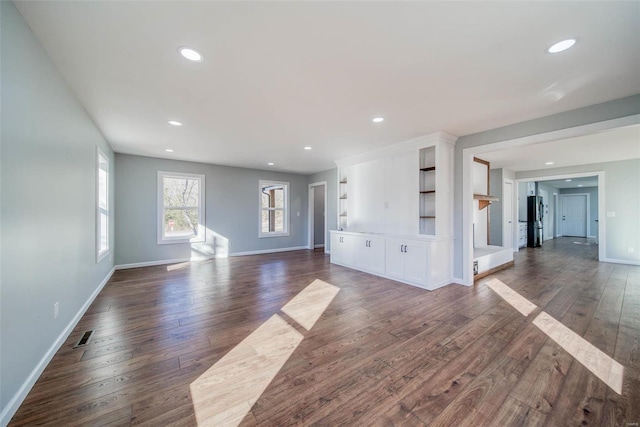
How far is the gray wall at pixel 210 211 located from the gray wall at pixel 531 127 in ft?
15.8

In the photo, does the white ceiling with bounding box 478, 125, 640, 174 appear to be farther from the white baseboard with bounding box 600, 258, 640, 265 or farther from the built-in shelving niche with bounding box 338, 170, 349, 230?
the built-in shelving niche with bounding box 338, 170, 349, 230

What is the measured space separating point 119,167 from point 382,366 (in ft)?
20.2

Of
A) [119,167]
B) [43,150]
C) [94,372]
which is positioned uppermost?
[119,167]

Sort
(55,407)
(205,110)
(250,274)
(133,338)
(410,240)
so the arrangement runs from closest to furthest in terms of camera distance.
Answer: (55,407)
(133,338)
(205,110)
(410,240)
(250,274)

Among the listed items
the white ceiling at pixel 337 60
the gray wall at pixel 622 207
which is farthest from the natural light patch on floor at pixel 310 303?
the gray wall at pixel 622 207

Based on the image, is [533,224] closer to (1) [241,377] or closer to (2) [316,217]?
(2) [316,217]

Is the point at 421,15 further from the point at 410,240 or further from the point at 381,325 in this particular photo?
the point at 410,240

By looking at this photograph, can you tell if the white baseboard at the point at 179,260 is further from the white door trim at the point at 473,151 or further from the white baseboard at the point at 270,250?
the white door trim at the point at 473,151

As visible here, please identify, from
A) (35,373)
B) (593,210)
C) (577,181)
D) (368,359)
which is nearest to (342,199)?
(368,359)

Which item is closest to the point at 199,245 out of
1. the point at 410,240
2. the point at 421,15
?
the point at 410,240

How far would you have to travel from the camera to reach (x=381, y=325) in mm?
2646

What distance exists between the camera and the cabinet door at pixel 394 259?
4.25 m

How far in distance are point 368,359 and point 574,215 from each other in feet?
47.0

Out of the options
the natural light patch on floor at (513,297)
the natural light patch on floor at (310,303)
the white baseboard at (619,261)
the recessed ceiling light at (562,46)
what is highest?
the recessed ceiling light at (562,46)
